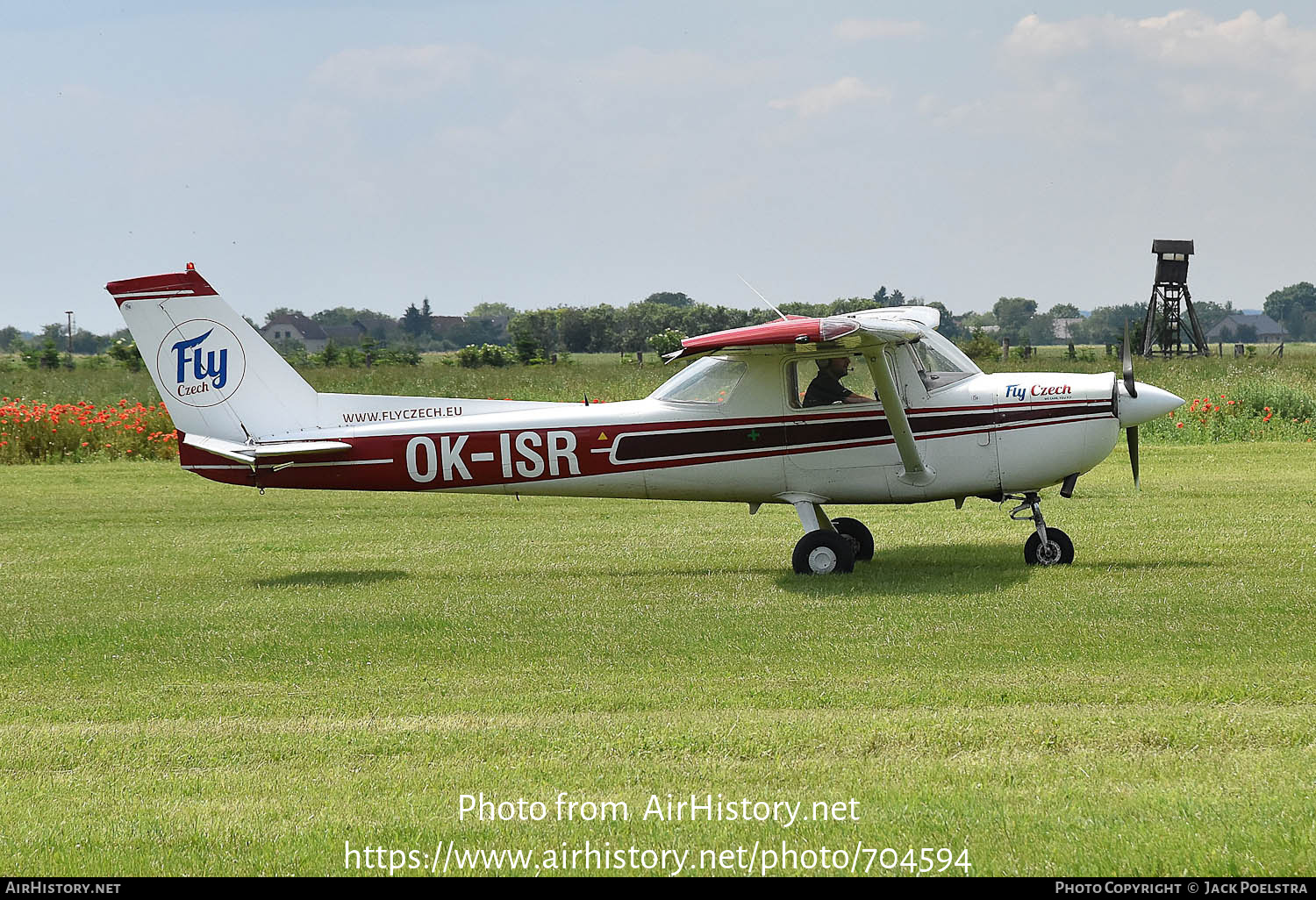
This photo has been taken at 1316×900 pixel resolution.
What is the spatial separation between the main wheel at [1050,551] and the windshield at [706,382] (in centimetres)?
299

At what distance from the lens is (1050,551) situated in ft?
37.6

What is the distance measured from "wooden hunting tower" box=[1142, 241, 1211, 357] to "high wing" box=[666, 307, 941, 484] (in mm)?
53285

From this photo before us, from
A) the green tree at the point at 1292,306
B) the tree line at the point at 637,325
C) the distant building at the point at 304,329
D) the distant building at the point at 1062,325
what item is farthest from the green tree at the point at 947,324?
the green tree at the point at 1292,306

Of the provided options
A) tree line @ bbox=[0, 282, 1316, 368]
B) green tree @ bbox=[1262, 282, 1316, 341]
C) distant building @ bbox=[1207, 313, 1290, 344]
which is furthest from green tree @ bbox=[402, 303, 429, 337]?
green tree @ bbox=[1262, 282, 1316, 341]

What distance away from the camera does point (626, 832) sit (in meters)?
4.91

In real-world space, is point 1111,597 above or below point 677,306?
below

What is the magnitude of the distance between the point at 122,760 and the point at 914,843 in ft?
12.3

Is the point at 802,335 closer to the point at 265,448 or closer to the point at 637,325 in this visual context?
the point at 265,448

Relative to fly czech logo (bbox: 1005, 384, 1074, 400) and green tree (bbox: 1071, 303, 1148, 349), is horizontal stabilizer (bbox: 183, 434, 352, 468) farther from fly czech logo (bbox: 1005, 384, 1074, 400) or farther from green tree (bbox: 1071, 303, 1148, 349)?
green tree (bbox: 1071, 303, 1148, 349)

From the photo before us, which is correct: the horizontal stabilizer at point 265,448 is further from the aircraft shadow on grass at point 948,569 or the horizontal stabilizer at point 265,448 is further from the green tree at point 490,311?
the green tree at point 490,311

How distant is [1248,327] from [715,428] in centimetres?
13220

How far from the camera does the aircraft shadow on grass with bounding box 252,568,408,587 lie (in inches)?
453
